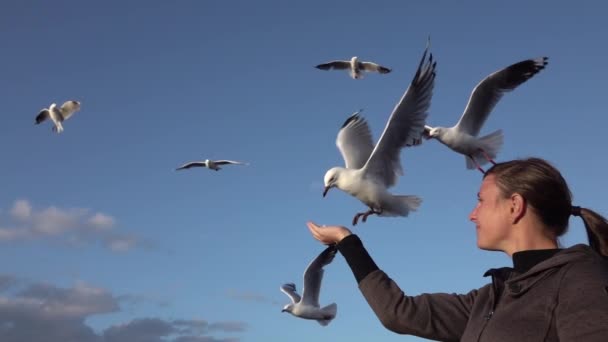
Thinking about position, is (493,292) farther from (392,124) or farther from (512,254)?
(392,124)

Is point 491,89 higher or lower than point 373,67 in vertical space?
lower

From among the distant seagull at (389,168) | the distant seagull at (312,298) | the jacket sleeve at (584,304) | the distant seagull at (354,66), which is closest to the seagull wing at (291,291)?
the distant seagull at (312,298)

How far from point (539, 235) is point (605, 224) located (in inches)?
13.3

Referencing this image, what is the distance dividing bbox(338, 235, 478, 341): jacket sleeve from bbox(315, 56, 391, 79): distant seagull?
13.2 m

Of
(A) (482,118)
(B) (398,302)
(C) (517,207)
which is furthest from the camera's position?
(A) (482,118)

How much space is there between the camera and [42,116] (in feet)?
56.2

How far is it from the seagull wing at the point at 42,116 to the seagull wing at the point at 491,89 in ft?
31.9

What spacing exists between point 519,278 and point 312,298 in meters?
12.8

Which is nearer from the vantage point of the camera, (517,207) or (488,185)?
(517,207)

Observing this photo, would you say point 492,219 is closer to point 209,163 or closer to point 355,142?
point 355,142

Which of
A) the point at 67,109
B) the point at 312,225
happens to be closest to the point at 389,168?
the point at 312,225

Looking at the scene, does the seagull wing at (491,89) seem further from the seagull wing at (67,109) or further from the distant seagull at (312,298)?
the seagull wing at (67,109)

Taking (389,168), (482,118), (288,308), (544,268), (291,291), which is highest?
(482,118)

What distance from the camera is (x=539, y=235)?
7.63 feet
